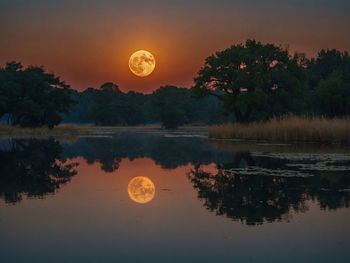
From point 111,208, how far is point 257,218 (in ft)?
11.2

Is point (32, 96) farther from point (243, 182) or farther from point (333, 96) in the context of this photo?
point (243, 182)

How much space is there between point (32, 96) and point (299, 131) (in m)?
47.9

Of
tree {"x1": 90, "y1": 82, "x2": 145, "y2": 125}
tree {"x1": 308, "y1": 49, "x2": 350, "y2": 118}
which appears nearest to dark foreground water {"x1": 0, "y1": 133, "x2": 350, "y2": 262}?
tree {"x1": 308, "y1": 49, "x2": 350, "y2": 118}

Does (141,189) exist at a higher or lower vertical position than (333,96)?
lower

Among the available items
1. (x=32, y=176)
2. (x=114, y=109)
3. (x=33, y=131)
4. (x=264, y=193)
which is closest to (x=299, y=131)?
(x=32, y=176)

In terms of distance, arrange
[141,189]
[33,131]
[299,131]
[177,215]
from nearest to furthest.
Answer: [177,215] < [141,189] < [299,131] < [33,131]

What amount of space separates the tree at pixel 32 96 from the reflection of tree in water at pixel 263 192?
189 ft

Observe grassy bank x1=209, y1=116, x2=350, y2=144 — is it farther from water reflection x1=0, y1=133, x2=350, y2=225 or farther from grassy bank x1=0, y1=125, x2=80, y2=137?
grassy bank x1=0, y1=125, x2=80, y2=137

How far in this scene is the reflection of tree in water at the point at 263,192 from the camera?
1152 cm

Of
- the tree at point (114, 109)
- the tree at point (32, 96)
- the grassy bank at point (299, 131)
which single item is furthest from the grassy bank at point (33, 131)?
the tree at point (114, 109)

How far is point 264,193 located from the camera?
1405cm

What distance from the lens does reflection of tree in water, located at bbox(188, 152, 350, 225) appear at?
11.5 metres

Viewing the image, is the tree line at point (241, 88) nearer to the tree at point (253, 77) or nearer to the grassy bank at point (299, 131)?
the tree at point (253, 77)

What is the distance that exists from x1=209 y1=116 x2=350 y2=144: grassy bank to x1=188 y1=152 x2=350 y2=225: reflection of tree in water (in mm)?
19018
